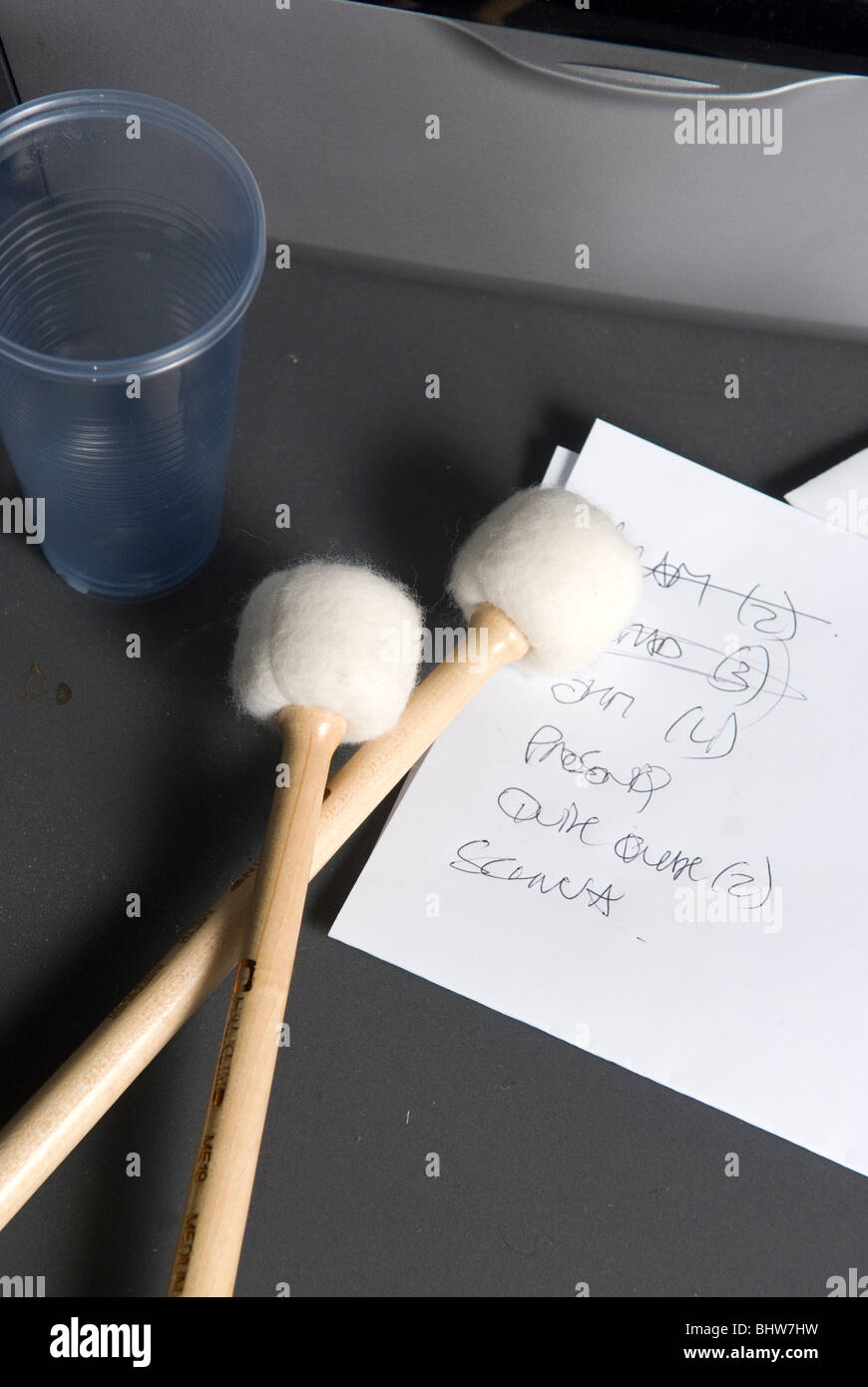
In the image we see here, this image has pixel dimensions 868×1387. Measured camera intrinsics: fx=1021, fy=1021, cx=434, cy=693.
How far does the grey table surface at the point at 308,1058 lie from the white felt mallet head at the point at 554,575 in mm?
54

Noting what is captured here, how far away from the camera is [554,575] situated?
0.43 metres

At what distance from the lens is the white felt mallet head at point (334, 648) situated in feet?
1.30

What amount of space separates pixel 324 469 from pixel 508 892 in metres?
0.23

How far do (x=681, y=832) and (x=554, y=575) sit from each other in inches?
5.5

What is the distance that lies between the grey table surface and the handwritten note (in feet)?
0.06

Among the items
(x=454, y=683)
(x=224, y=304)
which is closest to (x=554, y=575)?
(x=454, y=683)

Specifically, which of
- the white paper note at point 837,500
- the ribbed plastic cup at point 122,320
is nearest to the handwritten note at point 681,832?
the white paper note at point 837,500

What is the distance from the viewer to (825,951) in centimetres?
46

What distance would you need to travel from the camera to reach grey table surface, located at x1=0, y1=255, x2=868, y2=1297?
0.41 meters

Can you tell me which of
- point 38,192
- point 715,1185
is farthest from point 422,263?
point 715,1185

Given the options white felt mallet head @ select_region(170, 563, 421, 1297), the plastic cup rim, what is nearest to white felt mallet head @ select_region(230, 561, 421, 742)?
white felt mallet head @ select_region(170, 563, 421, 1297)

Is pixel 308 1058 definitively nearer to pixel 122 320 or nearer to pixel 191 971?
pixel 191 971

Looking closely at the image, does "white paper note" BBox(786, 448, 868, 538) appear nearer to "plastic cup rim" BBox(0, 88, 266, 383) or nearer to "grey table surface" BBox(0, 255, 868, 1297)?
"grey table surface" BBox(0, 255, 868, 1297)

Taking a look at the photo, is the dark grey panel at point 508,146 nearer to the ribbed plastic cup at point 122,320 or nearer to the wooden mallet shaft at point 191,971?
the ribbed plastic cup at point 122,320
